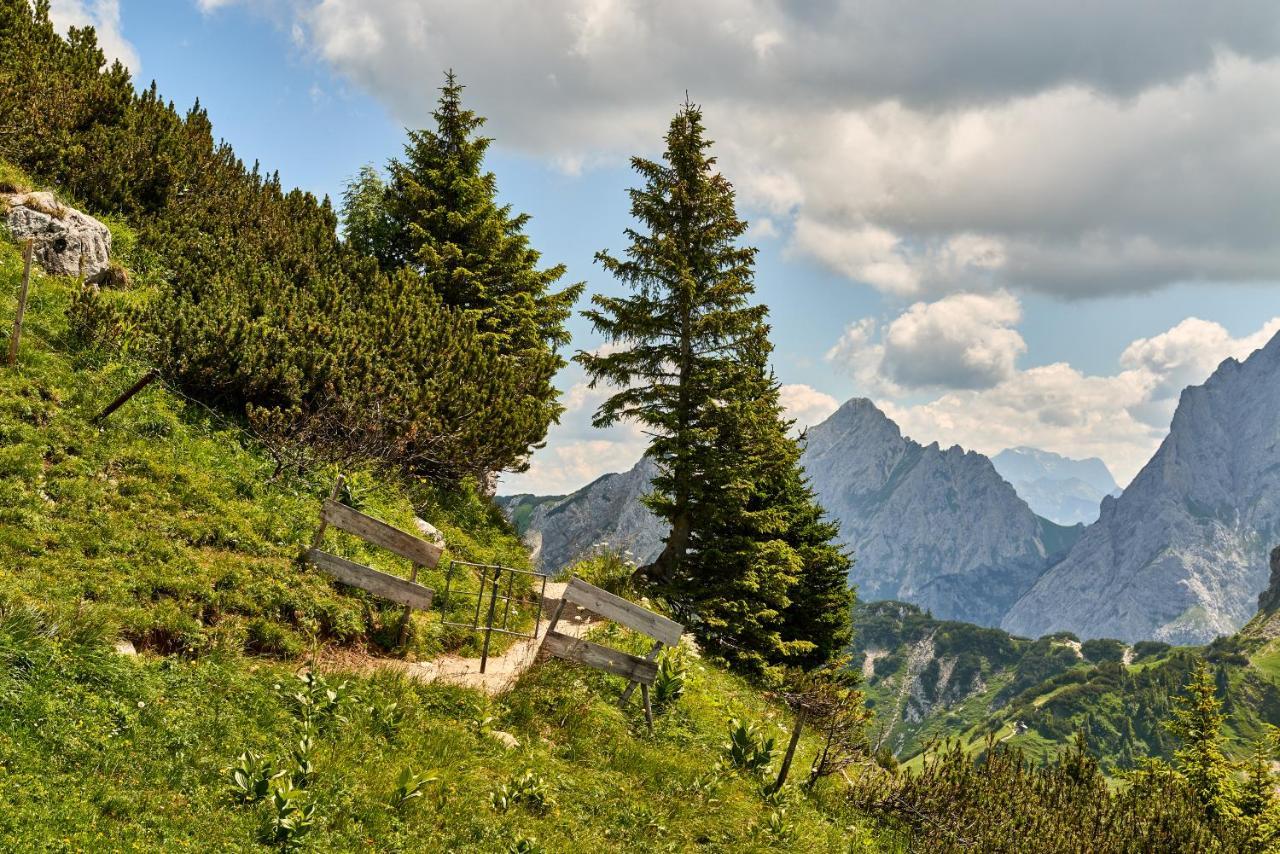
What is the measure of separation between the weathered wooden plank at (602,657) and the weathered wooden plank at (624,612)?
49 centimetres

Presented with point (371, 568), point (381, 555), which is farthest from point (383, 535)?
point (381, 555)

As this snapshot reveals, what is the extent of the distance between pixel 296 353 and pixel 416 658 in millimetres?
8288

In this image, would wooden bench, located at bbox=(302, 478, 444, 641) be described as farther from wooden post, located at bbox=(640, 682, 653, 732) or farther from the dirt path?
wooden post, located at bbox=(640, 682, 653, 732)

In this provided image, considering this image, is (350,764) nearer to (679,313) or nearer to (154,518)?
(154,518)

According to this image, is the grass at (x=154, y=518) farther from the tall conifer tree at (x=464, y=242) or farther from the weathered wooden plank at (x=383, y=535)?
the tall conifer tree at (x=464, y=242)

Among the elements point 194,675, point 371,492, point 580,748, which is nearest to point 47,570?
point 194,675

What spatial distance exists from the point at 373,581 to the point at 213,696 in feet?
13.8

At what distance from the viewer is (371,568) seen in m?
12.3

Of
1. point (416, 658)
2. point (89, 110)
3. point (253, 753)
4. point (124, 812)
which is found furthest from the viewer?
point (89, 110)

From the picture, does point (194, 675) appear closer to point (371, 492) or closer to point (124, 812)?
point (124, 812)

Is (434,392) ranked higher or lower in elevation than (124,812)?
higher

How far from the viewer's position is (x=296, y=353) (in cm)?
1680

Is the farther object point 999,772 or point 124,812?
point 999,772

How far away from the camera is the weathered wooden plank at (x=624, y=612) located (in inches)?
479
